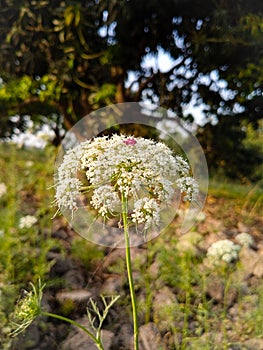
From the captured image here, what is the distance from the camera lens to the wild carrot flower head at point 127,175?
81cm

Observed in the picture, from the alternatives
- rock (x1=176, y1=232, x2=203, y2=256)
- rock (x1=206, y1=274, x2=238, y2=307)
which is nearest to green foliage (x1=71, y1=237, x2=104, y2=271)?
rock (x1=176, y1=232, x2=203, y2=256)

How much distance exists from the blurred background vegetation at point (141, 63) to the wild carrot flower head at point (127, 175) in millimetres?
1414

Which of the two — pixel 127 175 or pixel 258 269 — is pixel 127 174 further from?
pixel 258 269

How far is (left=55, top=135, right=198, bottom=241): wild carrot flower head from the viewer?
81cm

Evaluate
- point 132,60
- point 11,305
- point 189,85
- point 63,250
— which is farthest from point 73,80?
point 11,305

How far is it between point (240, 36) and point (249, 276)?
125 centimetres

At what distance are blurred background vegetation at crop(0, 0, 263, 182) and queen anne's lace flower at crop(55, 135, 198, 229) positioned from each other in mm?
1412

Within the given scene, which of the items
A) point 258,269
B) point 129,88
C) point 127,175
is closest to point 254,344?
point 258,269

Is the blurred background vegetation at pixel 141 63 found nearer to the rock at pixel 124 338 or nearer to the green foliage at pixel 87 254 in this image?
the green foliage at pixel 87 254

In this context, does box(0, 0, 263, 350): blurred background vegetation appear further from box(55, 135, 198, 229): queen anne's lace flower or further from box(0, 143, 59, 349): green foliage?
box(55, 135, 198, 229): queen anne's lace flower

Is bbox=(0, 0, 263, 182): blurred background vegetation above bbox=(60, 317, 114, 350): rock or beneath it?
above

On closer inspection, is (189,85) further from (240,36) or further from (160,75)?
(240,36)

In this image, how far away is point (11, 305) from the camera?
149 centimetres

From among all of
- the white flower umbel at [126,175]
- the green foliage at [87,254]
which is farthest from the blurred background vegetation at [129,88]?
the white flower umbel at [126,175]
